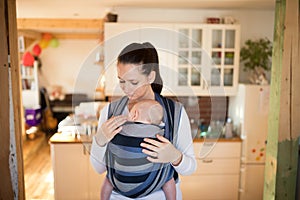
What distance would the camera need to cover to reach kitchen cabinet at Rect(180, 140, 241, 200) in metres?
2.66

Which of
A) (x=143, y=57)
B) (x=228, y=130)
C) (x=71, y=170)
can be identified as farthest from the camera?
(x=228, y=130)

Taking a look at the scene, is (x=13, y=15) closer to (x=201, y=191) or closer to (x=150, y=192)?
(x=150, y=192)

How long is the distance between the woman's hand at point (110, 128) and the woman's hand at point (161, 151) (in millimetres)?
116

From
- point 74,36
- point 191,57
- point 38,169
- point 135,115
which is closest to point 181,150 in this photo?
point 135,115

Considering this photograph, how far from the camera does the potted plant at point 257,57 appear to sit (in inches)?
105

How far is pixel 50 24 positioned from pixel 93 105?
2777 mm

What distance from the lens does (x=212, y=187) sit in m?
2.71

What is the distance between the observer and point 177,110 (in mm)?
1196

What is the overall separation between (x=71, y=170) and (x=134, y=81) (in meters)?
1.68

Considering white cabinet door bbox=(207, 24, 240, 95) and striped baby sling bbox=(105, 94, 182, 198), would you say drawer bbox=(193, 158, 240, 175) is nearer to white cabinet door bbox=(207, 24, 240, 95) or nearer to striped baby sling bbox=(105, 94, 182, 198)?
white cabinet door bbox=(207, 24, 240, 95)

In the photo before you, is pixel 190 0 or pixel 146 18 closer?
pixel 190 0

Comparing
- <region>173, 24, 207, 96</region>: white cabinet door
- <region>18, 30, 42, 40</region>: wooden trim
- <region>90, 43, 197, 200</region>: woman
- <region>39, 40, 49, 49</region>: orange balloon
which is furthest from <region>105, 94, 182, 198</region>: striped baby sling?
<region>39, 40, 49, 49</region>: orange balloon

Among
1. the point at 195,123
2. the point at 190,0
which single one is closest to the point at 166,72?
the point at 195,123

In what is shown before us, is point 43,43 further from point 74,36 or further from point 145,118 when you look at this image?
point 145,118
